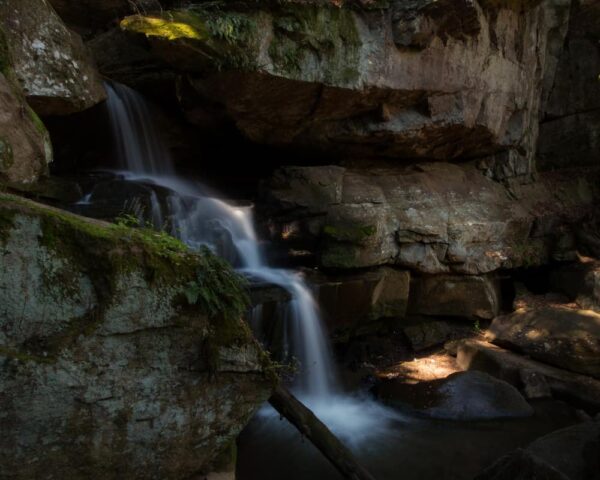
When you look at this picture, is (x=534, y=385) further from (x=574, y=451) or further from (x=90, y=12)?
(x=90, y=12)

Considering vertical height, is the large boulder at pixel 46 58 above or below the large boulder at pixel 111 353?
above

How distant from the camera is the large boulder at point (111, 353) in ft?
10.2

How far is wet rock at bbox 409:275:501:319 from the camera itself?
923 centimetres

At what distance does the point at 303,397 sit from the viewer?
7.07 metres

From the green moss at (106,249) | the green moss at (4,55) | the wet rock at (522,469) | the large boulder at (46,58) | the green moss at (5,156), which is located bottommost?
the wet rock at (522,469)

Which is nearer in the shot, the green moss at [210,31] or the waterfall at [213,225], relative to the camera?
the green moss at [210,31]

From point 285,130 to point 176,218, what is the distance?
9.91ft

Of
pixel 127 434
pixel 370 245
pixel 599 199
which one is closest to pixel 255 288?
pixel 370 245

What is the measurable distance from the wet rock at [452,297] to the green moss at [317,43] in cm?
433

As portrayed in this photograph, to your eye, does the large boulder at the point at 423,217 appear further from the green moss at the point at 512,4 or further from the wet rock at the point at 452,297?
the green moss at the point at 512,4

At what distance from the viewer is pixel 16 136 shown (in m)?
4.37

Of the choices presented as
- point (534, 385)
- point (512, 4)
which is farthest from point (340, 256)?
point (512, 4)

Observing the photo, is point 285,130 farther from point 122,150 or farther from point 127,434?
point 127,434

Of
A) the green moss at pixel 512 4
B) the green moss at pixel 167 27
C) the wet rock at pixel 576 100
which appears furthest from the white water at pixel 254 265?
the wet rock at pixel 576 100
